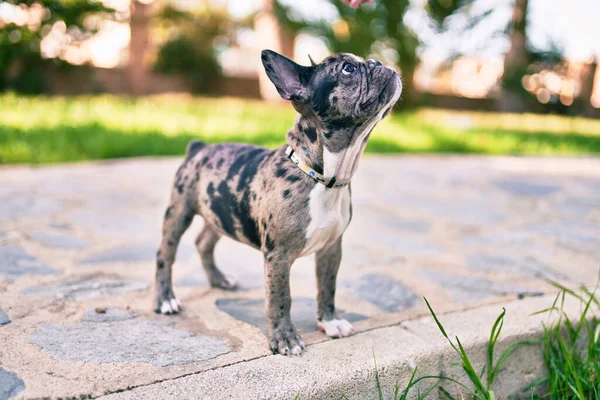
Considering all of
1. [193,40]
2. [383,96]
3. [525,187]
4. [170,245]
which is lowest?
[525,187]

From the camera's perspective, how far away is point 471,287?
116 inches

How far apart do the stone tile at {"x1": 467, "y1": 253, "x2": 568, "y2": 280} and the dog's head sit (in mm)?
1734

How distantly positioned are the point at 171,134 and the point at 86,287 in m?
4.60

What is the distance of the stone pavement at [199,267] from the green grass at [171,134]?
0.60 meters

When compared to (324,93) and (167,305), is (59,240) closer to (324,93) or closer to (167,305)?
(167,305)

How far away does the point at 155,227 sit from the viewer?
3.97 m

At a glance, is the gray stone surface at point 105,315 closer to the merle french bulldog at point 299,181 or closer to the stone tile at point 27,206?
the merle french bulldog at point 299,181

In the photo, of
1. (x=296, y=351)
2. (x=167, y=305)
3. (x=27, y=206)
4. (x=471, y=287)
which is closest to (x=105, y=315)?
(x=167, y=305)

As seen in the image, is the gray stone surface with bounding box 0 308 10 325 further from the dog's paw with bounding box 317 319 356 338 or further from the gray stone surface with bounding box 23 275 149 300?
the dog's paw with bounding box 317 319 356 338

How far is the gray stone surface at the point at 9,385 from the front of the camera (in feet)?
5.50

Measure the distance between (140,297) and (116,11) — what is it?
13559 millimetres

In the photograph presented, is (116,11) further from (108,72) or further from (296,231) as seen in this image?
(296,231)

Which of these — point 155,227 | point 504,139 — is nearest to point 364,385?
point 155,227

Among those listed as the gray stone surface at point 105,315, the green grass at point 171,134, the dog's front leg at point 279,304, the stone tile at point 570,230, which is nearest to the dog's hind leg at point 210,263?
the gray stone surface at point 105,315
